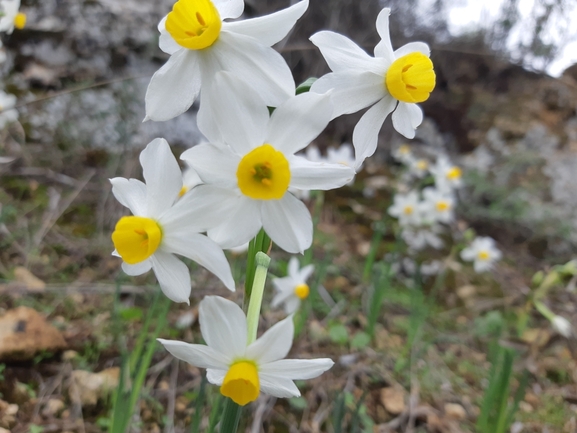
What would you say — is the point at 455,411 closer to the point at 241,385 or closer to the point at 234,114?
the point at 241,385

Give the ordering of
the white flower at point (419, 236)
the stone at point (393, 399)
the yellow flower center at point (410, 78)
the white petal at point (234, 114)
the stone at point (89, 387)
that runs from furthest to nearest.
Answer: the white flower at point (419, 236) → the stone at point (393, 399) → the stone at point (89, 387) → the yellow flower center at point (410, 78) → the white petal at point (234, 114)

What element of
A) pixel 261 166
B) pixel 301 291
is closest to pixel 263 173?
pixel 261 166

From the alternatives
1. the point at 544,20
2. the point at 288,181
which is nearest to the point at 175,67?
the point at 288,181

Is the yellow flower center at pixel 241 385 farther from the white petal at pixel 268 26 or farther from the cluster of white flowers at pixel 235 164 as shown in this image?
the white petal at pixel 268 26

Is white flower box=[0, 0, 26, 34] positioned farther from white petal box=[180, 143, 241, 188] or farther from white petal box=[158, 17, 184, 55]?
white petal box=[180, 143, 241, 188]

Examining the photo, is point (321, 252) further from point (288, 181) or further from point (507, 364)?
point (288, 181)

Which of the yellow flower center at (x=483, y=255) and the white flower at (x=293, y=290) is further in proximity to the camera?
the yellow flower center at (x=483, y=255)

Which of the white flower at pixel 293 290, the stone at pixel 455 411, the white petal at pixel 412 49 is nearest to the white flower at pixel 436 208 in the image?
the stone at pixel 455 411
